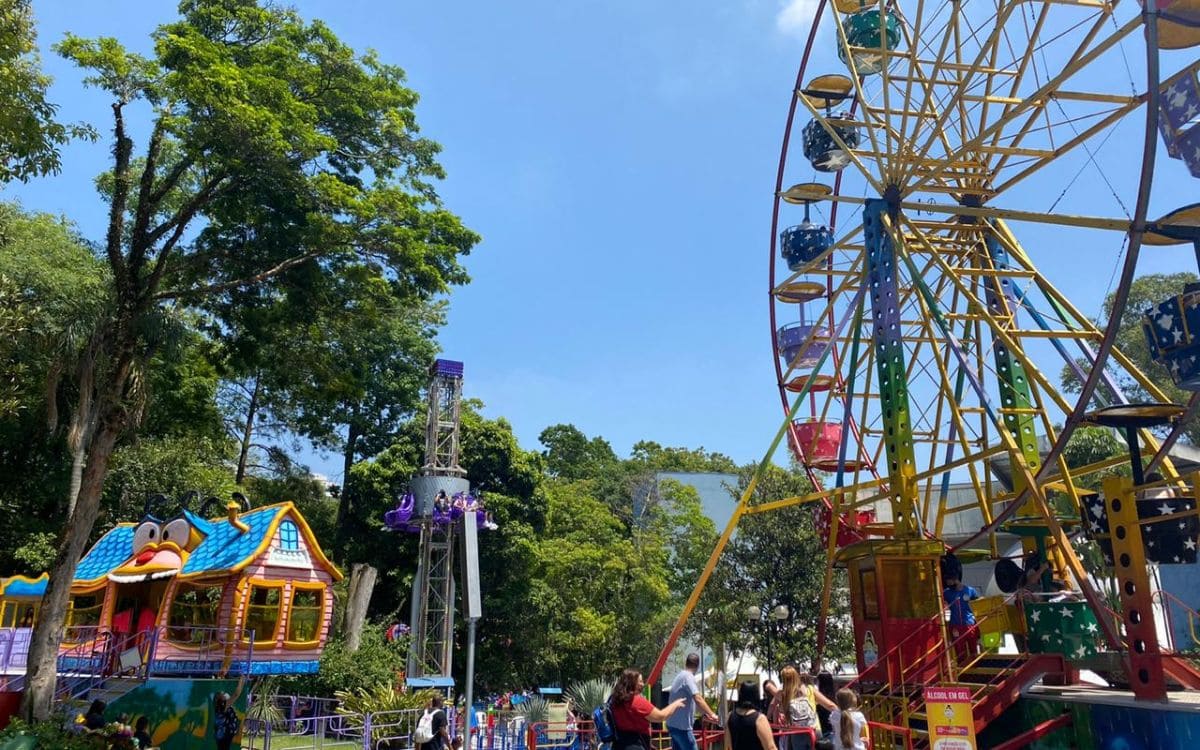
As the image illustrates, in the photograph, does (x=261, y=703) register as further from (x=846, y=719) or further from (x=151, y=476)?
(x=846, y=719)

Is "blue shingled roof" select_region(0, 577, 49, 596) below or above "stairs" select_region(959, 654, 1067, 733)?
above

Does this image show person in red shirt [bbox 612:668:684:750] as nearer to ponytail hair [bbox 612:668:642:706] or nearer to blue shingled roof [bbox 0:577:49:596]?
ponytail hair [bbox 612:668:642:706]

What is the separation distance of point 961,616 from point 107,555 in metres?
17.1

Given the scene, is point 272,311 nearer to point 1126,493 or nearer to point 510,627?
point 1126,493

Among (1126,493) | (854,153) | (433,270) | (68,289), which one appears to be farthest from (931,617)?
(68,289)

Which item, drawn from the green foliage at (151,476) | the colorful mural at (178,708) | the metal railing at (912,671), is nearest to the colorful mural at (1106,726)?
the metal railing at (912,671)

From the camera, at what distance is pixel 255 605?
16.6 metres

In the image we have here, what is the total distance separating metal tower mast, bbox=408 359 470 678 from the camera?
25.8 meters

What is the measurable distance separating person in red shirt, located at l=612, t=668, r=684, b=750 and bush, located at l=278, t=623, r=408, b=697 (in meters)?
16.9

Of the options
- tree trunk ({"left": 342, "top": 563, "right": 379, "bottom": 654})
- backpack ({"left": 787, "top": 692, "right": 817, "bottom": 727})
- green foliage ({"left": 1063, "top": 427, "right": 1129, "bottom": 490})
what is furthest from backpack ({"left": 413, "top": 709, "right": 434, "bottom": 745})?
green foliage ({"left": 1063, "top": 427, "right": 1129, "bottom": 490})

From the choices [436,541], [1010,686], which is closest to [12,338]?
[436,541]

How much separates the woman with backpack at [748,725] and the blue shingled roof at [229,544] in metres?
12.6

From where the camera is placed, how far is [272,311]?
15.9 m

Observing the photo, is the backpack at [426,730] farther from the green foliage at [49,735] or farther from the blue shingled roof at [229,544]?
the blue shingled roof at [229,544]
